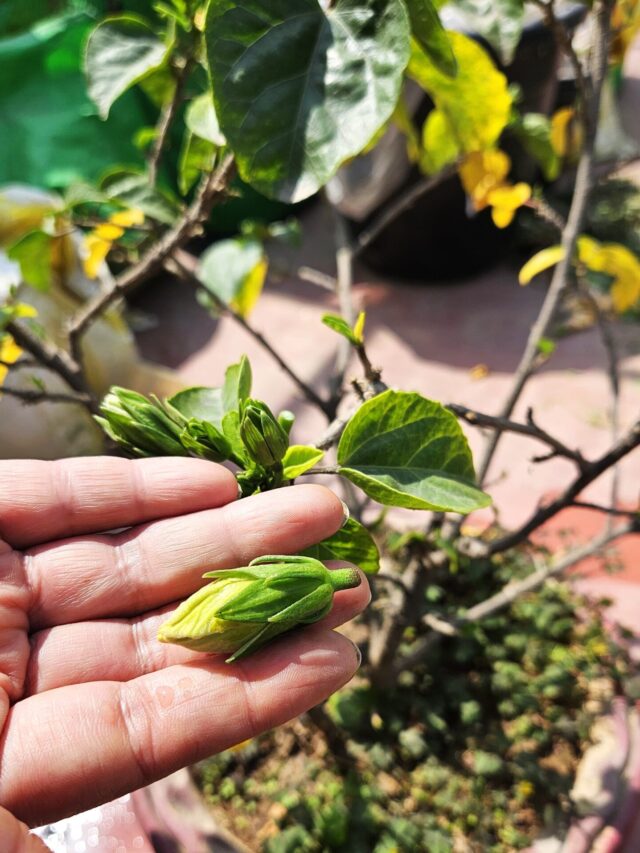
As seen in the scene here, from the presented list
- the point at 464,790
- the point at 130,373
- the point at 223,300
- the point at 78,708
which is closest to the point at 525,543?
the point at 464,790

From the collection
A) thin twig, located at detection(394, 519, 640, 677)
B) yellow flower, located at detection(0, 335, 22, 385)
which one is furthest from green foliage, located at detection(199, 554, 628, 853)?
yellow flower, located at detection(0, 335, 22, 385)

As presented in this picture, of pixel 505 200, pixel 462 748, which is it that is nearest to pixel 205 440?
pixel 505 200

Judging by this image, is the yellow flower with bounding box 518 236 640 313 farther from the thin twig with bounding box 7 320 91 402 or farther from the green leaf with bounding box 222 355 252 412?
the thin twig with bounding box 7 320 91 402

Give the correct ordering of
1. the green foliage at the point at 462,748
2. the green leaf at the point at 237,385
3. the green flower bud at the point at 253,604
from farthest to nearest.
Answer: the green foliage at the point at 462,748 → the green leaf at the point at 237,385 → the green flower bud at the point at 253,604

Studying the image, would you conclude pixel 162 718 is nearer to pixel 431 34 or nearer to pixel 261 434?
pixel 261 434

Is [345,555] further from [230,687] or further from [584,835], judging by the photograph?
[584,835]

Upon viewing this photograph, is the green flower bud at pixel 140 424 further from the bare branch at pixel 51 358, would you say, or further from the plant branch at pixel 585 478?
the plant branch at pixel 585 478

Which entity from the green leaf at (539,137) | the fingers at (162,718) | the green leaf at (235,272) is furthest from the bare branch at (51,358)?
the green leaf at (539,137)
